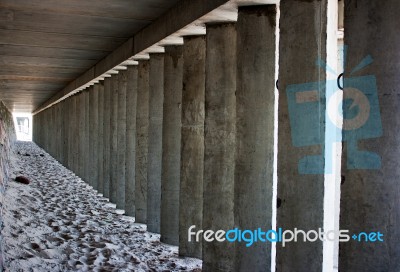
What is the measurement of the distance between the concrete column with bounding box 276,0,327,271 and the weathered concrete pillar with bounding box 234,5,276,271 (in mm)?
521

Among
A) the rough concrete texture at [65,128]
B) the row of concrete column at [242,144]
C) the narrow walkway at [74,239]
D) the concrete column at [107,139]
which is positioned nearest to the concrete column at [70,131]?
the rough concrete texture at [65,128]

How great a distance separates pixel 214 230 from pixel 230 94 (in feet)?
6.23

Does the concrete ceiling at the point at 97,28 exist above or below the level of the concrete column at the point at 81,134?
above

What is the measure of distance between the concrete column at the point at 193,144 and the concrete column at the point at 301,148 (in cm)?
237

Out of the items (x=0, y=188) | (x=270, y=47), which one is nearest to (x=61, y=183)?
(x=0, y=188)

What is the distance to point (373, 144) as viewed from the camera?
3842 mm

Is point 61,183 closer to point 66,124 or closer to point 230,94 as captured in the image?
point 66,124

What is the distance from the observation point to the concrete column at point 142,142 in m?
9.84

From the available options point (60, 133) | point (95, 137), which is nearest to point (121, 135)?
point (95, 137)

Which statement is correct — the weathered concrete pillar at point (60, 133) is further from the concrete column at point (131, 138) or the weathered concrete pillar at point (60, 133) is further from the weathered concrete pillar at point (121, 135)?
the concrete column at point (131, 138)

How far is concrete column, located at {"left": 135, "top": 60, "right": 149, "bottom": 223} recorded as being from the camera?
388 inches
